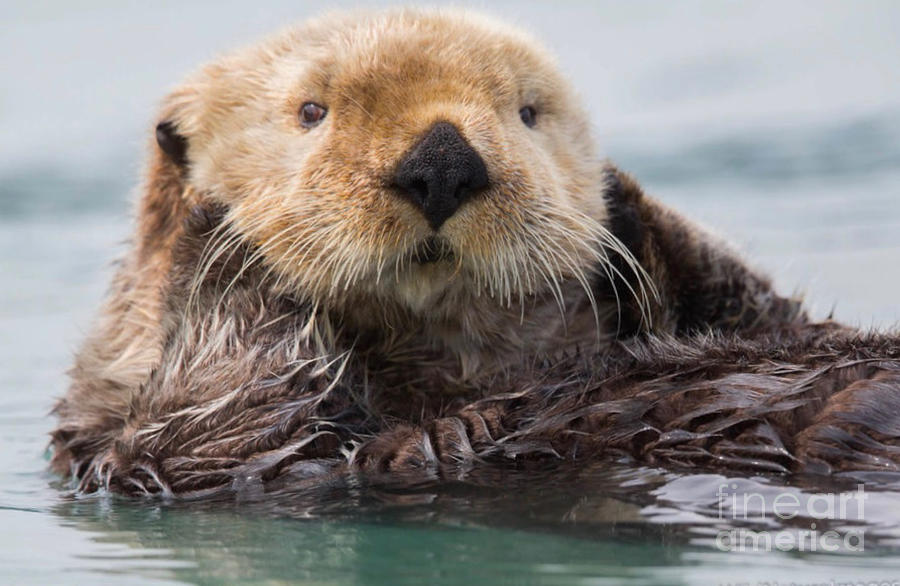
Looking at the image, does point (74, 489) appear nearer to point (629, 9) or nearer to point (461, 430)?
point (461, 430)

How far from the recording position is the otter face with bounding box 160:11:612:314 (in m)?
3.24

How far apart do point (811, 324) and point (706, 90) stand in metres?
Answer: 6.76

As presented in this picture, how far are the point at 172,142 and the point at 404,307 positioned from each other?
893 millimetres

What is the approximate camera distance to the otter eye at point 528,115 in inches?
152

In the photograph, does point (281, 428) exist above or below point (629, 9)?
below

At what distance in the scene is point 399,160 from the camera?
10.5 ft

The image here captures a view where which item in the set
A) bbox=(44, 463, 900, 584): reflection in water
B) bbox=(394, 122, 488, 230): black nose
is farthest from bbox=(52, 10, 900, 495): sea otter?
bbox=(44, 463, 900, 584): reflection in water

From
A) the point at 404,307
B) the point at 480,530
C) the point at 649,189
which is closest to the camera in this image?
the point at 480,530

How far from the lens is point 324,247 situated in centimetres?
338

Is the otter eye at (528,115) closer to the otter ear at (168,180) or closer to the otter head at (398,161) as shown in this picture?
the otter head at (398,161)

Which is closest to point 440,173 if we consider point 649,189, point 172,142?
point 172,142

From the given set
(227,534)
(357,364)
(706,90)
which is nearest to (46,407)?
(357,364)

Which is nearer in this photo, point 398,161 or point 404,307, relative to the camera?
point 398,161

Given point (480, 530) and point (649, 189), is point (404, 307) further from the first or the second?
point (649, 189)
